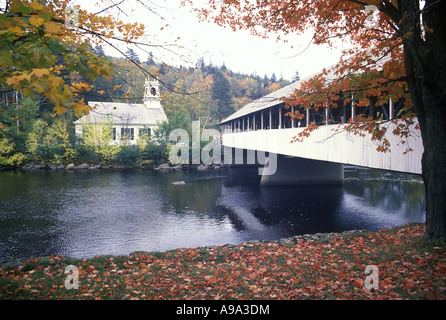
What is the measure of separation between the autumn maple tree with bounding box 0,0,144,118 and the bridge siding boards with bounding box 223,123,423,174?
6366mm

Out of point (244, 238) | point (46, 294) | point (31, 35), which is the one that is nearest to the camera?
point (31, 35)

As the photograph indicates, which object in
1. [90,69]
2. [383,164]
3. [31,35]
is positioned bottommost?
[383,164]

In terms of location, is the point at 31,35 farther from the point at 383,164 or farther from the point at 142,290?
the point at 383,164

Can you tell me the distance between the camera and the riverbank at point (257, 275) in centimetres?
366

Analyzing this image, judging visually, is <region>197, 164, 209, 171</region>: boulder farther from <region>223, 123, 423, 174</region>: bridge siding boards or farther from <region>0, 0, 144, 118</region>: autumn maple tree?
<region>0, 0, 144, 118</region>: autumn maple tree

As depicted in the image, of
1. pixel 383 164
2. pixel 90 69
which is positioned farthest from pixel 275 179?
pixel 90 69

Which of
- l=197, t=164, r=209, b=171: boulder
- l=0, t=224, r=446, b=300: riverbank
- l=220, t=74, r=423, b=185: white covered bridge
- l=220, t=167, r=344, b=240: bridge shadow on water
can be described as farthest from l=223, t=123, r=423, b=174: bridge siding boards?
l=197, t=164, r=209, b=171: boulder

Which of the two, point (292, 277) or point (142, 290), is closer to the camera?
point (142, 290)

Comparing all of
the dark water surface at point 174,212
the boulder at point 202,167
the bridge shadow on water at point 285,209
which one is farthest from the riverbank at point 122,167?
the bridge shadow on water at point 285,209

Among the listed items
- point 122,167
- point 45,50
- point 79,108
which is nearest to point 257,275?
point 79,108

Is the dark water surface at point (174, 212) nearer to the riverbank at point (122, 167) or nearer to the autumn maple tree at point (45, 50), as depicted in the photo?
the autumn maple tree at point (45, 50)

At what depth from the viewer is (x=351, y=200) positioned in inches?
623

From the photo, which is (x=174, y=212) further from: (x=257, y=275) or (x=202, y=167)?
(x=202, y=167)

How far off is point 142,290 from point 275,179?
56.9ft
